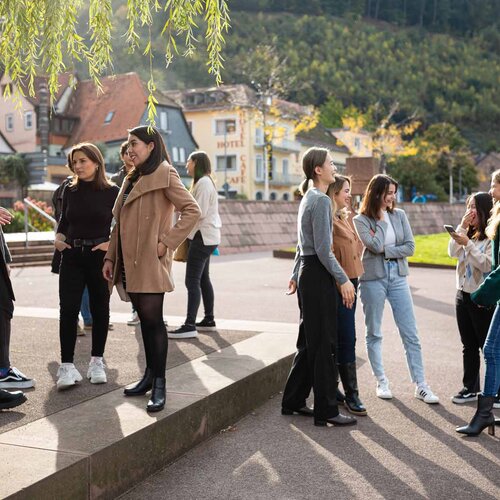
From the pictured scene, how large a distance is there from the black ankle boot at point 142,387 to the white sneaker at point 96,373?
362mm

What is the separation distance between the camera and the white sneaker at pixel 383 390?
232 inches

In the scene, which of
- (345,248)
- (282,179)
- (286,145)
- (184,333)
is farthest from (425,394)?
(282,179)

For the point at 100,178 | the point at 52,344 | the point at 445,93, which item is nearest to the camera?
the point at 100,178

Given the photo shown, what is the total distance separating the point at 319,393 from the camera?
5082 mm

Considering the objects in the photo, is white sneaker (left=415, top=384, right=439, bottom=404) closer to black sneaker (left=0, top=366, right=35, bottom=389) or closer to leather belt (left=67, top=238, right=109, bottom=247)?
leather belt (left=67, top=238, right=109, bottom=247)

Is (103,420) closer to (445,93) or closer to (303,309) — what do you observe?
(303,309)

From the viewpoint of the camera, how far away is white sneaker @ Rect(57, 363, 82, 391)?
199 inches

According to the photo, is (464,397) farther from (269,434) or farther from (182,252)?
(182,252)

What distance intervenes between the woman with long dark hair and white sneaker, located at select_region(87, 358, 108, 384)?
60cm

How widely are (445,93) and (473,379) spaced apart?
160m

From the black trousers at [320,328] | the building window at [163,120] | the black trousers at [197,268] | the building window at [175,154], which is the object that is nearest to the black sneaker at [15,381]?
the black trousers at [320,328]

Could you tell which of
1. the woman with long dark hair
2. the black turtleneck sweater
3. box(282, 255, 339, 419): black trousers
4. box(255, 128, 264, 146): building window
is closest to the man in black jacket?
the black turtleneck sweater

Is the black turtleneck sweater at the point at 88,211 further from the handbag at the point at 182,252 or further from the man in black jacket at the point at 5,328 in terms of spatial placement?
the handbag at the point at 182,252

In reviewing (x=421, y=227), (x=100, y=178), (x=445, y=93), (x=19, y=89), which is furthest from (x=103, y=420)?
(x=445, y=93)
